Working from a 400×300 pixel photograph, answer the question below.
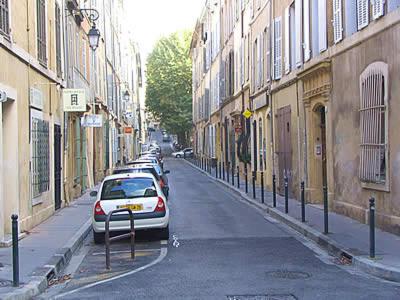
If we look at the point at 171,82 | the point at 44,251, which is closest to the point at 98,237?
the point at 44,251

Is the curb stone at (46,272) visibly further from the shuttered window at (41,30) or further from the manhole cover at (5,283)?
the shuttered window at (41,30)

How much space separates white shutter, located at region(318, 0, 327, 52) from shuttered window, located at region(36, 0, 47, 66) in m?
7.36

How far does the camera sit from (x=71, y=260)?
39.7 feet

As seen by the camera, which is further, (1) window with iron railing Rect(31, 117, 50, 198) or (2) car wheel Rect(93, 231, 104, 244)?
(1) window with iron railing Rect(31, 117, 50, 198)

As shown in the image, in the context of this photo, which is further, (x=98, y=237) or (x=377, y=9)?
(x=98, y=237)

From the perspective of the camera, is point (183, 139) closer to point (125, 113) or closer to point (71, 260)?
point (125, 113)

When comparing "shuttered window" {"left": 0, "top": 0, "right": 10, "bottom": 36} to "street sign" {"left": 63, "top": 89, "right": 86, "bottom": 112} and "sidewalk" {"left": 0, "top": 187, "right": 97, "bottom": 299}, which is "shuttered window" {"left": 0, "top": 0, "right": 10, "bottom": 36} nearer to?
"sidewalk" {"left": 0, "top": 187, "right": 97, "bottom": 299}

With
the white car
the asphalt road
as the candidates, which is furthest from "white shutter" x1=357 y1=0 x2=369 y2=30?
the white car

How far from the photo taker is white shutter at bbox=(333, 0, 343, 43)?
16.5 metres

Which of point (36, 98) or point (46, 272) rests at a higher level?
point (36, 98)

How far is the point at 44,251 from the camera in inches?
476

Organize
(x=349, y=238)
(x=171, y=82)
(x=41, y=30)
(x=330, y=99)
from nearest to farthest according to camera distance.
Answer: (x=349, y=238), (x=41, y=30), (x=330, y=99), (x=171, y=82)

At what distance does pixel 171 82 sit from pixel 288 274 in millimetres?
66109

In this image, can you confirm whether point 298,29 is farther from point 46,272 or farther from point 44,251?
point 46,272
